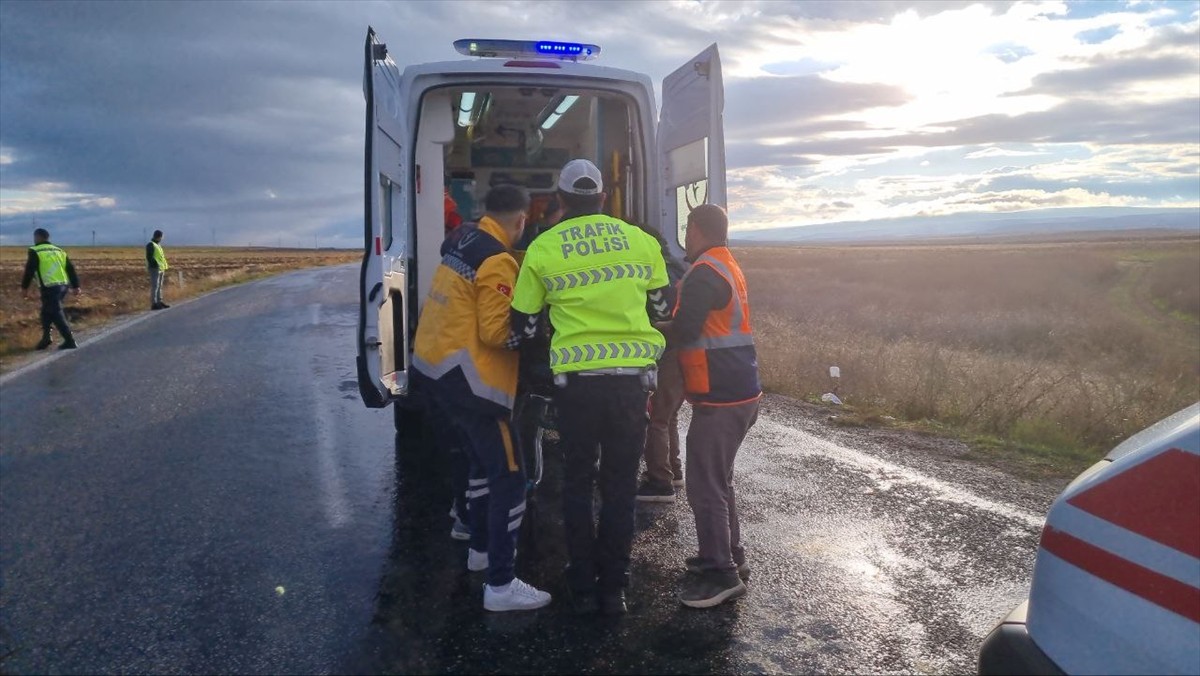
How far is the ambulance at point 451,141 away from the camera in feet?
17.7

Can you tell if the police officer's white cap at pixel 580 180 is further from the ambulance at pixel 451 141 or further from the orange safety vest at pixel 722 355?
the ambulance at pixel 451 141

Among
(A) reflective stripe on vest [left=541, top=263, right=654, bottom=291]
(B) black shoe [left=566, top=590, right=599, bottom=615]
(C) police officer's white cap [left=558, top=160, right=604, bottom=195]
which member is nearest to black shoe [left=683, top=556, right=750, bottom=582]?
(B) black shoe [left=566, top=590, right=599, bottom=615]

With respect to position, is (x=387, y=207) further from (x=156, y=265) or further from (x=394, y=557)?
(x=156, y=265)

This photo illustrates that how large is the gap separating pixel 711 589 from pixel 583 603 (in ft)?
1.99

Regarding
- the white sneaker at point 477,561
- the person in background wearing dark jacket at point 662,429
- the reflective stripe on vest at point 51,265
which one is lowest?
the white sneaker at point 477,561

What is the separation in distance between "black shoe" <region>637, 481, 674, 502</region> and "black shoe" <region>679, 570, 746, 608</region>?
1492 millimetres

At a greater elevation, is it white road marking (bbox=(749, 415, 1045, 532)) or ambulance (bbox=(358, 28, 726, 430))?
ambulance (bbox=(358, 28, 726, 430))

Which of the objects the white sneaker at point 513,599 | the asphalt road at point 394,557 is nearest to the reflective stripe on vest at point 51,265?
the asphalt road at point 394,557

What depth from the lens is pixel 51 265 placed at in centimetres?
1273

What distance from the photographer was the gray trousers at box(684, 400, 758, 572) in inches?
163

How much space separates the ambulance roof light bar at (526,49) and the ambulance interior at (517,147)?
0.24m

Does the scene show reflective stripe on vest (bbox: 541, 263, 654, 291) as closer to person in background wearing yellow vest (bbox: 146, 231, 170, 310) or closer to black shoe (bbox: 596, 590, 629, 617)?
black shoe (bbox: 596, 590, 629, 617)

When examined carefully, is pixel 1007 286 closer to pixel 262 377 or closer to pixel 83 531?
pixel 262 377

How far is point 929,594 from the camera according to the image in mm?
4129
